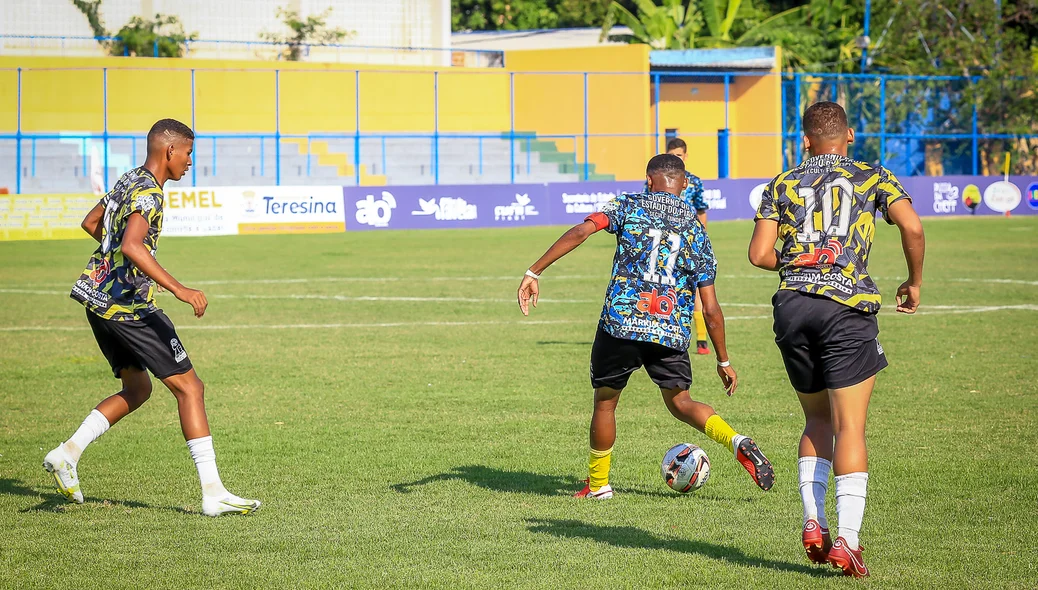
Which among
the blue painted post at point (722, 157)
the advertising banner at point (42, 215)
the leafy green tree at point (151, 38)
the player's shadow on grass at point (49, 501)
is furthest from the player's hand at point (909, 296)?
the blue painted post at point (722, 157)

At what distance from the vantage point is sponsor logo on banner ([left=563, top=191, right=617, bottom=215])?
3616cm

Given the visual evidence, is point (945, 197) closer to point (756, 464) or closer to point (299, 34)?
point (299, 34)

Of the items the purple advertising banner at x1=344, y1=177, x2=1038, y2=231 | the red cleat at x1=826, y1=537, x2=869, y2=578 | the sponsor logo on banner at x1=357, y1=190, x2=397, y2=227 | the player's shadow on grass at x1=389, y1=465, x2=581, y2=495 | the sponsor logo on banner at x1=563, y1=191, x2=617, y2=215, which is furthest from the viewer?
the sponsor logo on banner at x1=563, y1=191, x2=617, y2=215

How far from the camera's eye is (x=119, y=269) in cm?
650

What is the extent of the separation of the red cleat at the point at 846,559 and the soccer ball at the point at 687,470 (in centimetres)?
152

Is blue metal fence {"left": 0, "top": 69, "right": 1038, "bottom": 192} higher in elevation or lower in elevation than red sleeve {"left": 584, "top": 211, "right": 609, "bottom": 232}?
higher

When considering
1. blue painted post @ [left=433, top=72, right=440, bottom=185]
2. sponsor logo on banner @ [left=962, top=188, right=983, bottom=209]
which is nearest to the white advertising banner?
blue painted post @ [left=433, top=72, right=440, bottom=185]

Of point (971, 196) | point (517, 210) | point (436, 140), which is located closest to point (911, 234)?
point (517, 210)

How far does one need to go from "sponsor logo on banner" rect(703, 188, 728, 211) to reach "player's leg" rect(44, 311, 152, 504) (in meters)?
31.1

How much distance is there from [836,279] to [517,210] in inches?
1192

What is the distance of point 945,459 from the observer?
788 cm

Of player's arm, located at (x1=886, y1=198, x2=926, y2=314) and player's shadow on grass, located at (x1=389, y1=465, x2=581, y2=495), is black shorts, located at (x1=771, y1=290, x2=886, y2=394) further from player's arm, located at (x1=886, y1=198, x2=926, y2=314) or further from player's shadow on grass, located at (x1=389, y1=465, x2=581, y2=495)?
player's shadow on grass, located at (x1=389, y1=465, x2=581, y2=495)

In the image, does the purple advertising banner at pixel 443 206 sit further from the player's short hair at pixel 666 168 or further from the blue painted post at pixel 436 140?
the player's short hair at pixel 666 168

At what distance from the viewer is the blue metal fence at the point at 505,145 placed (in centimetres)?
3803
